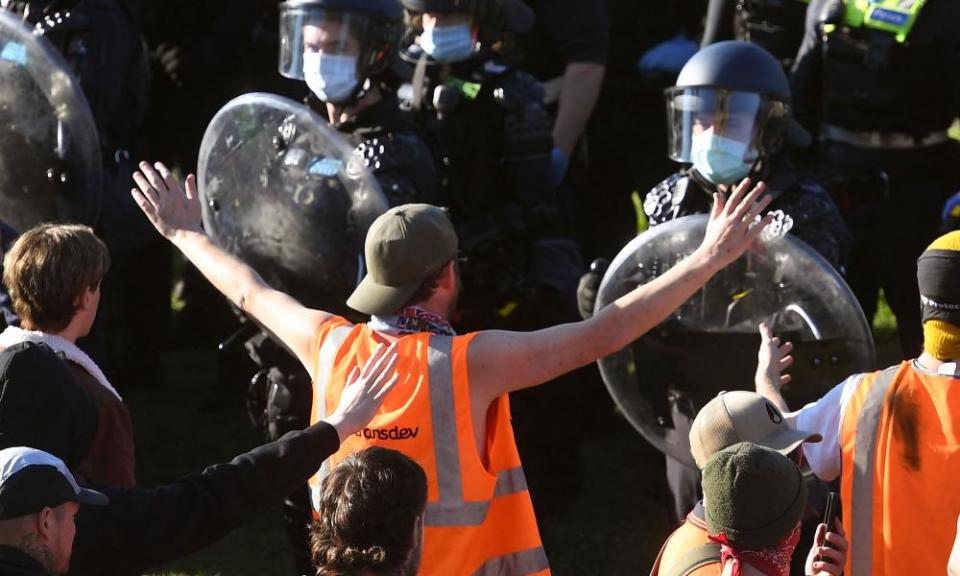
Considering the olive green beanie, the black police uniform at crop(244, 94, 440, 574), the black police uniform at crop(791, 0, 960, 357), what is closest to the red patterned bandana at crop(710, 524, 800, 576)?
the olive green beanie

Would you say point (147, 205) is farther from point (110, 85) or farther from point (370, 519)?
point (110, 85)

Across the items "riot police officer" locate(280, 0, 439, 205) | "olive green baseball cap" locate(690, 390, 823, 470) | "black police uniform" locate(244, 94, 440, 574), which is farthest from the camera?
"riot police officer" locate(280, 0, 439, 205)

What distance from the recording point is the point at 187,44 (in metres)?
7.79

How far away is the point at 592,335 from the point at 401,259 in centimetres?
49

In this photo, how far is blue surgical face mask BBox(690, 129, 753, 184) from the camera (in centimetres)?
511

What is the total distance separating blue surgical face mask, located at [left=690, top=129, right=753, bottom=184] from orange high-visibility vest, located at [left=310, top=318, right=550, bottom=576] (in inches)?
60.9

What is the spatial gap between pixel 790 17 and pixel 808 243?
260cm

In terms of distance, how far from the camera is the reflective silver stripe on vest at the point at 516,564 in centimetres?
387

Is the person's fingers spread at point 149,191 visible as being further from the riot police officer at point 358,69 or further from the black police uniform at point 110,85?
the black police uniform at point 110,85

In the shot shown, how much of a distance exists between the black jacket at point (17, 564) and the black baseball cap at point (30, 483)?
6cm

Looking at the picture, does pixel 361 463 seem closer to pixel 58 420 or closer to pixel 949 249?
pixel 58 420

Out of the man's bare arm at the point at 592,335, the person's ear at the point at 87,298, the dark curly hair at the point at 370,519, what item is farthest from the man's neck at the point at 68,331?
the dark curly hair at the point at 370,519

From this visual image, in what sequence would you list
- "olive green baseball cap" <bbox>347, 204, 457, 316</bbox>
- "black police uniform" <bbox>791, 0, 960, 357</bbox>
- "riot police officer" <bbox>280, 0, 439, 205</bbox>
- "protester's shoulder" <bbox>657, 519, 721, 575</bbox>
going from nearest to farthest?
"protester's shoulder" <bbox>657, 519, 721, 575</bbox>
"olive green baseball cap" <bbox>347, 204, 457, 316</bbox>
"riot police officer" <bbox>280, 0, 439, 205</bbox>
"black police uniform" <bbox>791, 0, 960, 357</bbox>

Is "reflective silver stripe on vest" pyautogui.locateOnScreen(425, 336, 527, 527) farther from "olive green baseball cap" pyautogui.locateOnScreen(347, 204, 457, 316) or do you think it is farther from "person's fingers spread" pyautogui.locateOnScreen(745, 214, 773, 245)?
"person's fingers spread" pyautogui.locateOnScreen(745, 214, 773, 245)
